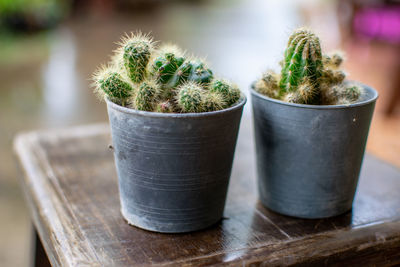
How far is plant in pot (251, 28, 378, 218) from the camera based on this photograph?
0.77 meters

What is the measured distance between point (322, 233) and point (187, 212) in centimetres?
23

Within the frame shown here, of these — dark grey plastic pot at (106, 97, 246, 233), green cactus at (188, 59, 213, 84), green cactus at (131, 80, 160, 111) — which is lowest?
dark grey plastic pot at (106, 97, 246, 233)

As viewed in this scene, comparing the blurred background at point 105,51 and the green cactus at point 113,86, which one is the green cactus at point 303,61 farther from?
the green cactus at point 113,86

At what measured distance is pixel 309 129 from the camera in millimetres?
774

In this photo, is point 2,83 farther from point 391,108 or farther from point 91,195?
point 91,195

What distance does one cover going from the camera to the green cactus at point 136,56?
722mm

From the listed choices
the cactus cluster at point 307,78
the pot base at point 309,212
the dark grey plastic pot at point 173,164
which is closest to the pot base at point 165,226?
the dark grey plastic pot at point 173,164

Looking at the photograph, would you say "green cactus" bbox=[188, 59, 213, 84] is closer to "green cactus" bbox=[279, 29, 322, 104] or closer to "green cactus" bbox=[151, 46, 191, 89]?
"green cactus" bbox=[151, 46, 191, 89]

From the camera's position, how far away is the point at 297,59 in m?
0.76

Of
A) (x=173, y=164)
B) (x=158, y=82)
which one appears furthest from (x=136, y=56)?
(x=173, y=164)

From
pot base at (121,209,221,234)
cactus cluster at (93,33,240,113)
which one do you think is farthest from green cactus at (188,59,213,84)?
pot base at (121,209,221,234)

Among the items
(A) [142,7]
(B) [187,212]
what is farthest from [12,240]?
(A) [142,7]

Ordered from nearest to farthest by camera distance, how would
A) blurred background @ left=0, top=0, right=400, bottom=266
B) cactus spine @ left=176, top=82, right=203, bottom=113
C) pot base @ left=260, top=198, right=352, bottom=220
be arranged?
cactus spine @ left=176, top=82, right=203, bottom=113 → pot base @ left=260, top=198, right=352, bottom=220 → blurred background @ left=0, top=0, right=400, bottom=266

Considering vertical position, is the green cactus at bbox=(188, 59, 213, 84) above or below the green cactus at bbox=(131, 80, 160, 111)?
above
